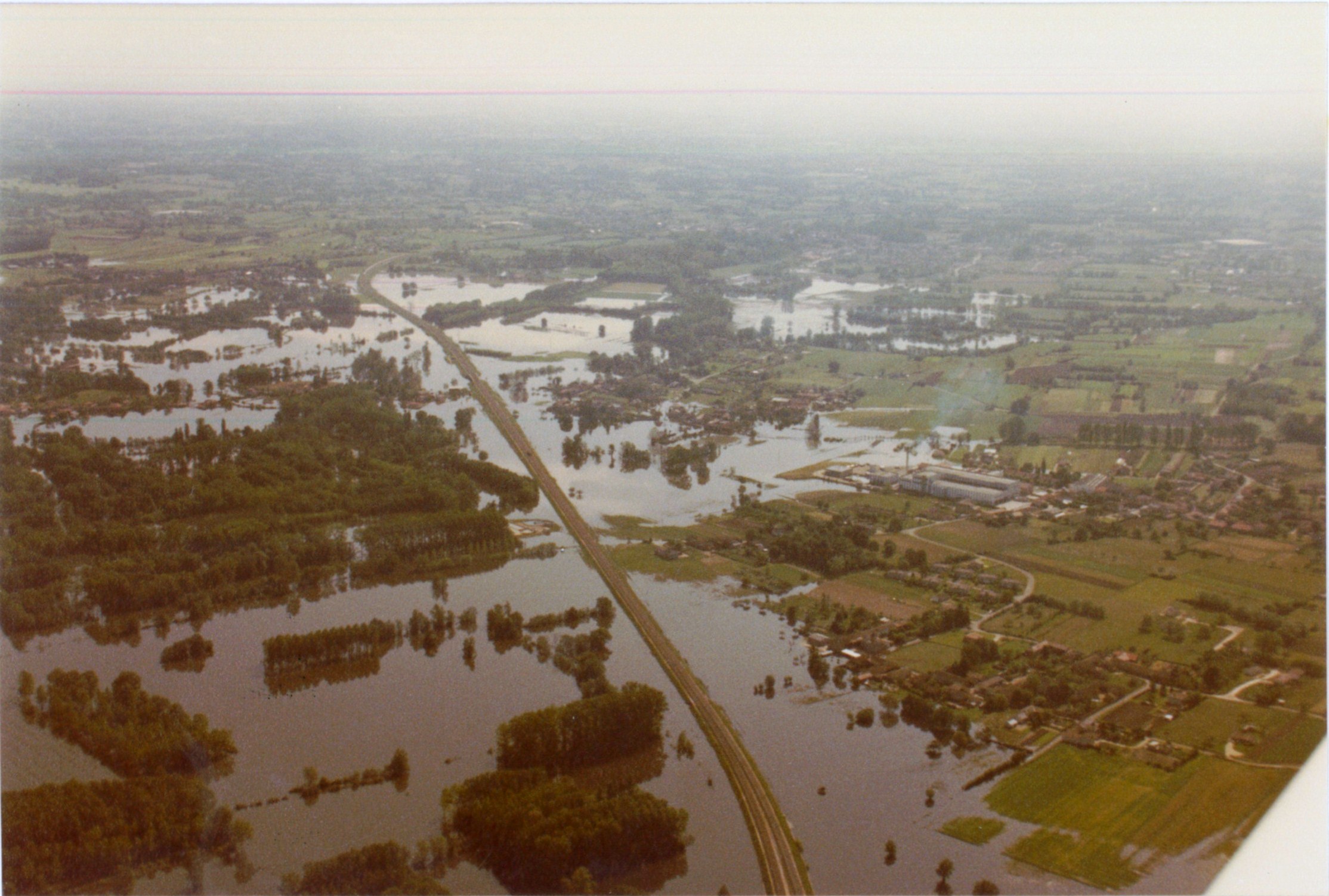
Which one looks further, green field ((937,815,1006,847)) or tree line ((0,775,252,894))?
green field ((937,815,1006,847))

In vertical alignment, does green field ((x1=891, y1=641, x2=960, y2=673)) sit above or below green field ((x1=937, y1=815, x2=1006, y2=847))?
above

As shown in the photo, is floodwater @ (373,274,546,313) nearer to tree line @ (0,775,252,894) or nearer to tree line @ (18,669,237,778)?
tree line @ (18,669,237,778)

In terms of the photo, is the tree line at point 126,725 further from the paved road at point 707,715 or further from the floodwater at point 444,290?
the floodwater at point 444,290

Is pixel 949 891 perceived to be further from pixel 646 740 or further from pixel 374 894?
pixel 374 894

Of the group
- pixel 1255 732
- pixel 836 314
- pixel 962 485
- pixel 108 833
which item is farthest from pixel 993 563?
pixel 836 314

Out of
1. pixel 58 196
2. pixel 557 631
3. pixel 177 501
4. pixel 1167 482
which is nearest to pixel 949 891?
pixel 557 631

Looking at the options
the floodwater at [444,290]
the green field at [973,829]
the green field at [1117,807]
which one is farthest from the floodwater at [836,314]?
the green field at [973,829]

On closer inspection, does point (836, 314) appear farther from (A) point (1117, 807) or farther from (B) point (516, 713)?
(A) point (1117, 807)

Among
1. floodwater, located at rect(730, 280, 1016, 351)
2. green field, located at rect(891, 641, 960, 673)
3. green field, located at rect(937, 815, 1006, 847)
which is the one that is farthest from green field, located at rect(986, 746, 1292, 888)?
floodwater, located at rect(730, 280, 1016, 351)

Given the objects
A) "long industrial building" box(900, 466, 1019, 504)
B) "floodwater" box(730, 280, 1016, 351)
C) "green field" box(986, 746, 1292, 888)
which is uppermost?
"floodwater" box(730, 280, 1016, 351)
